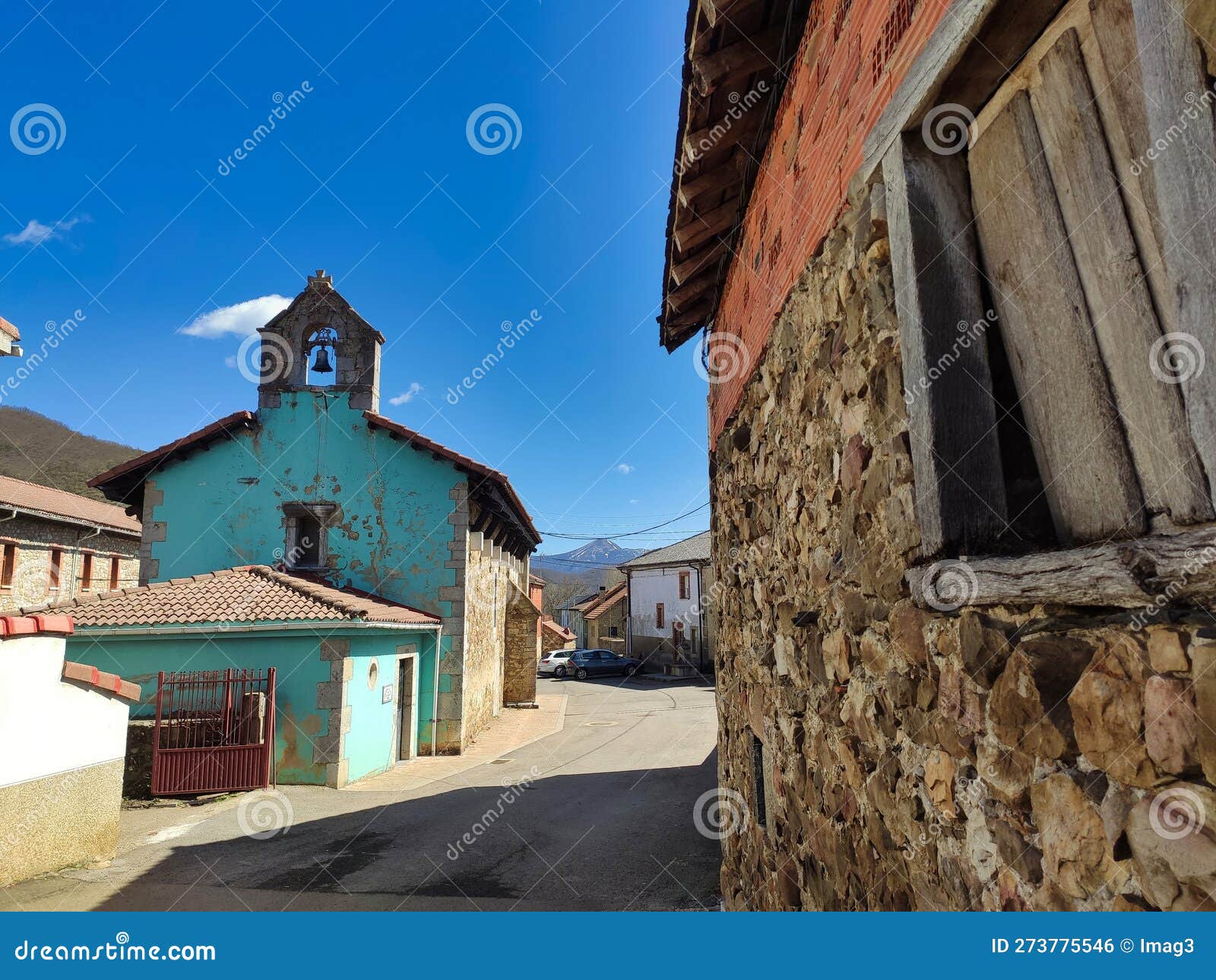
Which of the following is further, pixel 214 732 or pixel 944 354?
pixel 214 732

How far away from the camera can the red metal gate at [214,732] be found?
9250 mm

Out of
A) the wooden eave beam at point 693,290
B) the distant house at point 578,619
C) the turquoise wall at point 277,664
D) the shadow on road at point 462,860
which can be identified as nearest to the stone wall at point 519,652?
the turquoise wall at point 277,664

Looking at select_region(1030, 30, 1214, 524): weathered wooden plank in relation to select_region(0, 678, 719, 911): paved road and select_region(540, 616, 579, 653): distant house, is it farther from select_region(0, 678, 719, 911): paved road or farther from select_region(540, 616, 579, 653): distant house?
select_region(540, 616, 579, 653): distant house

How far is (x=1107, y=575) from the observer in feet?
3.87

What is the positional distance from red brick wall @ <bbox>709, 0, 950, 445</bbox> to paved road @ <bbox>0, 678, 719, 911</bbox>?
4823mm

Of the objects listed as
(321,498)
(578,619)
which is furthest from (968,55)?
(578,619)

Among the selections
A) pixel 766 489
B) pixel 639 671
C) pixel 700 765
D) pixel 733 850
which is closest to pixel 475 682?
pixel 700 765

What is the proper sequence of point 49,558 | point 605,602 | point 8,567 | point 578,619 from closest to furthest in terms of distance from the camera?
point 8,567, point 49,558, point 605,602, point 578,619

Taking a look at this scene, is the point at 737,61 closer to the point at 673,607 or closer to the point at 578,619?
the point at 673,607

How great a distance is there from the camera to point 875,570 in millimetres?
2123

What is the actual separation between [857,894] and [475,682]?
13341mm

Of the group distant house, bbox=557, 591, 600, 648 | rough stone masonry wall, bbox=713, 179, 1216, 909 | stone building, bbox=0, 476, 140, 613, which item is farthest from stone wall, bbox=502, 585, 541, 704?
distant house, bbox=557, 591, 600, 648

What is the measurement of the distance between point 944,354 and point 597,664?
29.9 meters

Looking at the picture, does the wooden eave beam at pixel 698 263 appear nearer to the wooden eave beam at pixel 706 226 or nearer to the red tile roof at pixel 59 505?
the wooden eave beam at pixel 706 226
